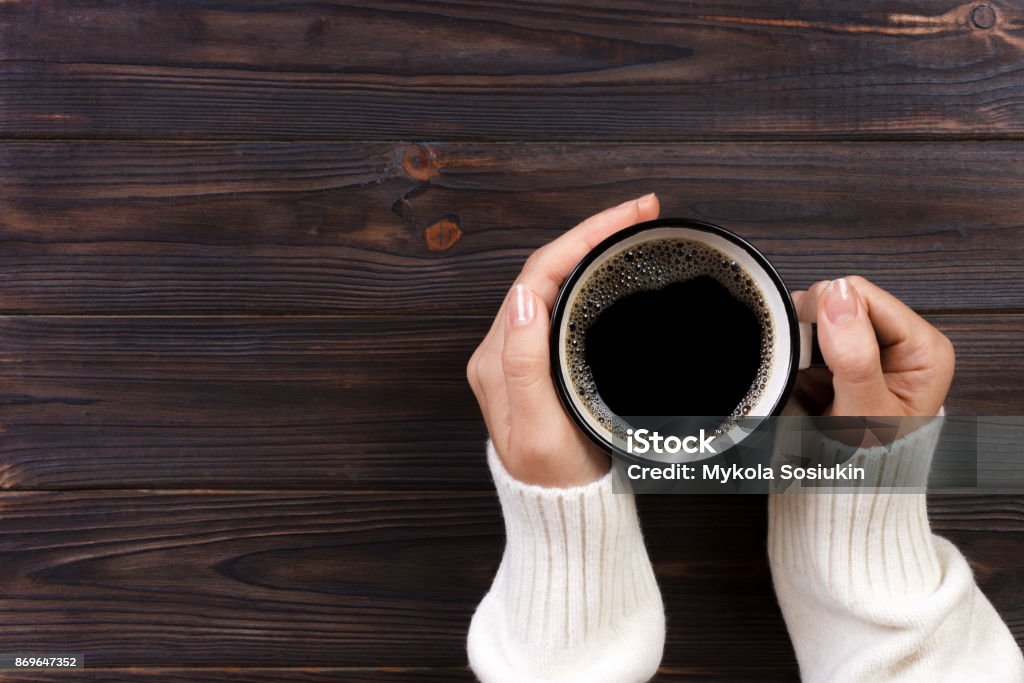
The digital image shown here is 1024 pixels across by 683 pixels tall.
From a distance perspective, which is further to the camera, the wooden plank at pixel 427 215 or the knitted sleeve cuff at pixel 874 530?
the wooden plank at pixel 427 215

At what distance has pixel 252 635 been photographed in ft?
2.69

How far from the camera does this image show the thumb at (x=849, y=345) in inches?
22.8

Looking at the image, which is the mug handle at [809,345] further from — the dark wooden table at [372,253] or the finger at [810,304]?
the dark wooden table at [372,253]

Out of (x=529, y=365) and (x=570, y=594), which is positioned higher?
(x=529, y=365)

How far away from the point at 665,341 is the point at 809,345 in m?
0.12

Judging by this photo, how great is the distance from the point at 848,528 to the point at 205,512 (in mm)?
653

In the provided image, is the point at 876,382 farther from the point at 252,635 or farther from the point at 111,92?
the point at 111,92

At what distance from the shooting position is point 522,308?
0.58 meters

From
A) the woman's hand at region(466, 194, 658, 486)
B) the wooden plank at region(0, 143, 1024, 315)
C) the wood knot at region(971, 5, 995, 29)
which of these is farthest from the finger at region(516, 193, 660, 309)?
the wood knot at region(971, 5, 995, 29)

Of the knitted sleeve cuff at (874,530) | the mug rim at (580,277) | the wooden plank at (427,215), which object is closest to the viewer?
the mug rim at (580,277)

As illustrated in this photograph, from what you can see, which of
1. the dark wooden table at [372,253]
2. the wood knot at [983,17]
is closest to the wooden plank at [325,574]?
the dark wooden table at [372,253]

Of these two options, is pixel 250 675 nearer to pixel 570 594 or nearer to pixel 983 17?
pixel 570 594

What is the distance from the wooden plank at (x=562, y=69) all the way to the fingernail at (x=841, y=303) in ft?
0.86

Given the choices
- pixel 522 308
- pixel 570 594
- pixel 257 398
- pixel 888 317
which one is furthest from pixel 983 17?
pixel 257 398
